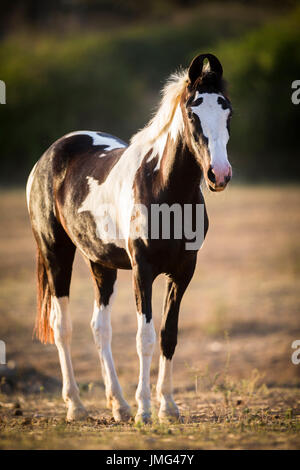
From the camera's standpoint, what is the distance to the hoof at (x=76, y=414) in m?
5.10

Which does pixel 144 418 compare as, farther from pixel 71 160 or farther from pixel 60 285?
pixel 71 160

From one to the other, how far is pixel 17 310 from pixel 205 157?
24.6ft

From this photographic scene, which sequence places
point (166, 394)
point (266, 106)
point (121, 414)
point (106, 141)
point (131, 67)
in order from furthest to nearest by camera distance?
point (131, 67) → point (266, 106) → point (106, 141) → point (121, 414) → point (166, 394)

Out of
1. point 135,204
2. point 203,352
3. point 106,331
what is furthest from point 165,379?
point 203,352

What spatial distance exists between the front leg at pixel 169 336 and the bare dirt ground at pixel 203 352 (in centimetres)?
13

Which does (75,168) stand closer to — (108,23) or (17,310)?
(17,310)

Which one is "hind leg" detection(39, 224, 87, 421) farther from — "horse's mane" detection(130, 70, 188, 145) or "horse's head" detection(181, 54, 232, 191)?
"horse's head" detection(181, 54, 232, 191)

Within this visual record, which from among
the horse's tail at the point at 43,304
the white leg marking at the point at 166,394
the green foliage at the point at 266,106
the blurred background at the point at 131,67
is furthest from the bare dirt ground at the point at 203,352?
the blurred background at the point at 131,67

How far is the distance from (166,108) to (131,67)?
28.5 meters

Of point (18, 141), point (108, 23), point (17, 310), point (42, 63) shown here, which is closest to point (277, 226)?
point (17, 310)

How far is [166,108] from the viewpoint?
14.8 ft

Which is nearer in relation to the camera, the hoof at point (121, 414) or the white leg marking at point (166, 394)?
the white leg marking at point (166, 394)

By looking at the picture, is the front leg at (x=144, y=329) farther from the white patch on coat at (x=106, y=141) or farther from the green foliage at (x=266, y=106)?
the green foliage at (x=266, y=106)

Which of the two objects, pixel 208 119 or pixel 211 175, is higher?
pixel 208 119
